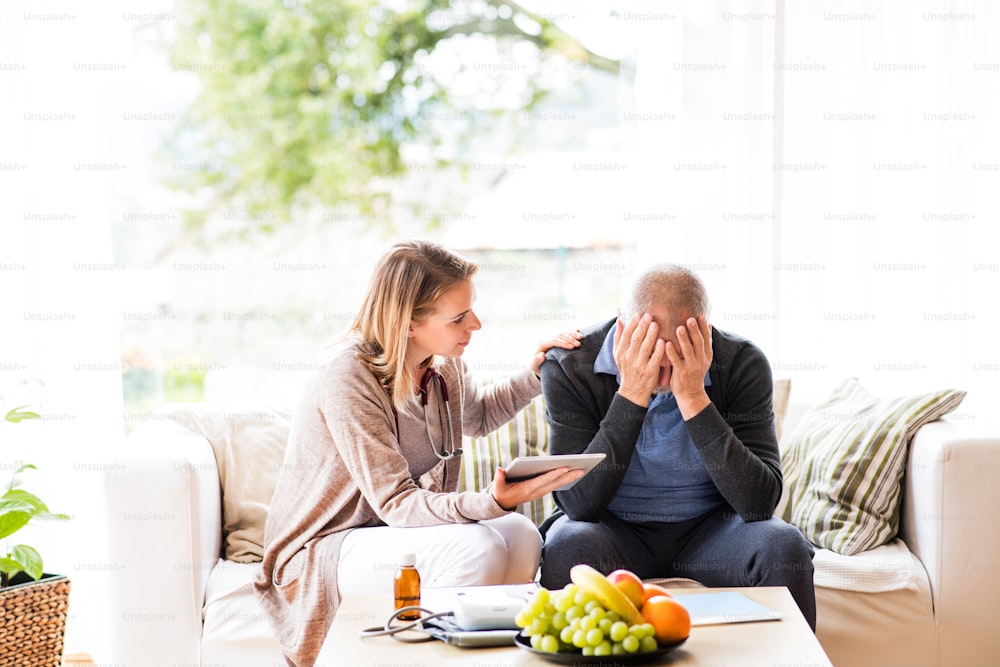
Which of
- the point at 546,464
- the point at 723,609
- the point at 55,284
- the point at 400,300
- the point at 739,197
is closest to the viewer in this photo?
the point at 723,609

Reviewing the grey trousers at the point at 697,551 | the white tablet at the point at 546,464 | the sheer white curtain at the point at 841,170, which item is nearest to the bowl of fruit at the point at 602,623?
the white tablet at the point at 546,464

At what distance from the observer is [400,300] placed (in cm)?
224

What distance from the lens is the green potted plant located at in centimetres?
252

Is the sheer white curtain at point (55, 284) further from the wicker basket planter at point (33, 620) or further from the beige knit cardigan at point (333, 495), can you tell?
the beige knit cardigan at point (333, 495)

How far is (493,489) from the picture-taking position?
6.76ft

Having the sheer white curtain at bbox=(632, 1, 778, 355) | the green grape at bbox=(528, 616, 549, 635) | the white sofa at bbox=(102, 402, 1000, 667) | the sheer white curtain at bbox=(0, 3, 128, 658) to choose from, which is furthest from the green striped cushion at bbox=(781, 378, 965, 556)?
the sheer white curtain at bbox=(0, 3, 128, 658)

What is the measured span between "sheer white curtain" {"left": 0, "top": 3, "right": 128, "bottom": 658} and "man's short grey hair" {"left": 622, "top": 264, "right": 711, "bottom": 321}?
172cm

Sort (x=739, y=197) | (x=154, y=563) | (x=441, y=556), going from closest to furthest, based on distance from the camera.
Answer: (x=441, y=556), (x=154, y=563), (x=739, y=197)

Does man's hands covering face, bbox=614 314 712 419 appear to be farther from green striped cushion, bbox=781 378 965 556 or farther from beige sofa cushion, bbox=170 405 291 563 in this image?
beige sofa cushion, bbox=170 405 291 563

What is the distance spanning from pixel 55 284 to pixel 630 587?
2.21m

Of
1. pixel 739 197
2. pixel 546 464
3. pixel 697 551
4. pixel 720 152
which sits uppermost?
pixel 720 152

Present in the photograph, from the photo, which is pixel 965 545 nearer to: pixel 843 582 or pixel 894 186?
pixel 843 582

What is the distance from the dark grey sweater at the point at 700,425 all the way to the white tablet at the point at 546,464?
0.23 metres

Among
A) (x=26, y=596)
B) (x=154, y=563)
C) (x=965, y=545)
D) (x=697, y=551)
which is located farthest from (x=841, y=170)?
(x=26, y=596)
